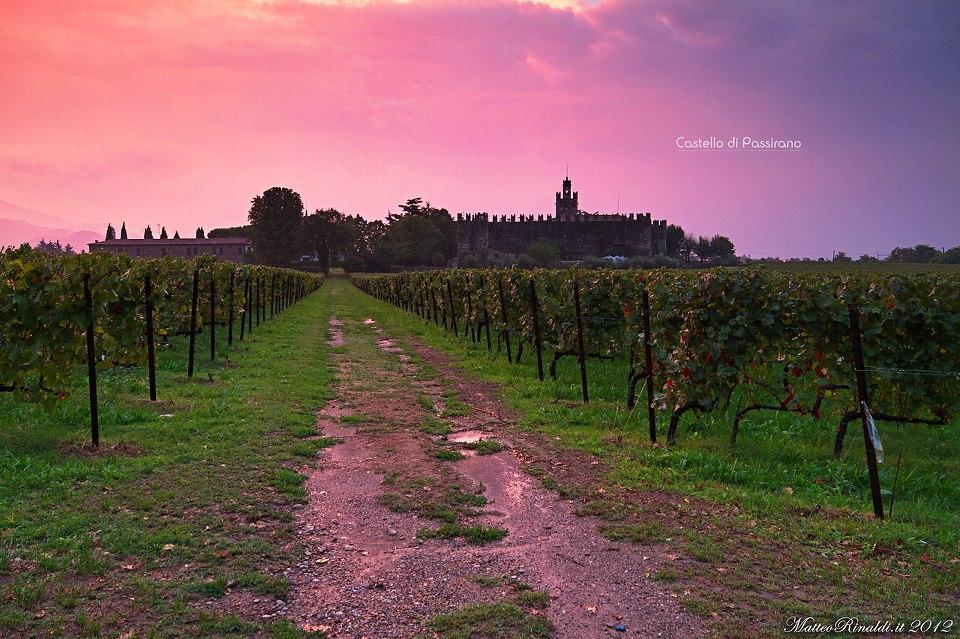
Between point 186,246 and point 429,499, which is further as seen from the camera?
point 186,246

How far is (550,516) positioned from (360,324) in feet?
72.6

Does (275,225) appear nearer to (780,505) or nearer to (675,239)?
(675,239)

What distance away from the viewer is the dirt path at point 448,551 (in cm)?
400

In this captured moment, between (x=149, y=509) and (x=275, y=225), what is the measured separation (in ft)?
364

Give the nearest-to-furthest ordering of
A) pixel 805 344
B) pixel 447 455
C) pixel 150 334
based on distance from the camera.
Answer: pixel 447 455 < pixel 805 344 < pixel 150 334

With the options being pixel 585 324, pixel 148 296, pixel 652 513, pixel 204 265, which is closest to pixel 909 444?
pixel 652 513

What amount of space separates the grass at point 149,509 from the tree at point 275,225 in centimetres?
10419

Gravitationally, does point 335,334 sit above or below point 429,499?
above

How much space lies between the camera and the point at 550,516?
577cm

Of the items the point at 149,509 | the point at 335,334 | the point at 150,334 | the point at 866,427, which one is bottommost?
the point at 149,509

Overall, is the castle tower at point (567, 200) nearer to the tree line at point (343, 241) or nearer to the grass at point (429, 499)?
the tree line at point (343, 241)

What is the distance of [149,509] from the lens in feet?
18.3

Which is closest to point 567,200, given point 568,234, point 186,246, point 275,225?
point 568,234

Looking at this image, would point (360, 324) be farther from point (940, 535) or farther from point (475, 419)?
point (940, 535)
